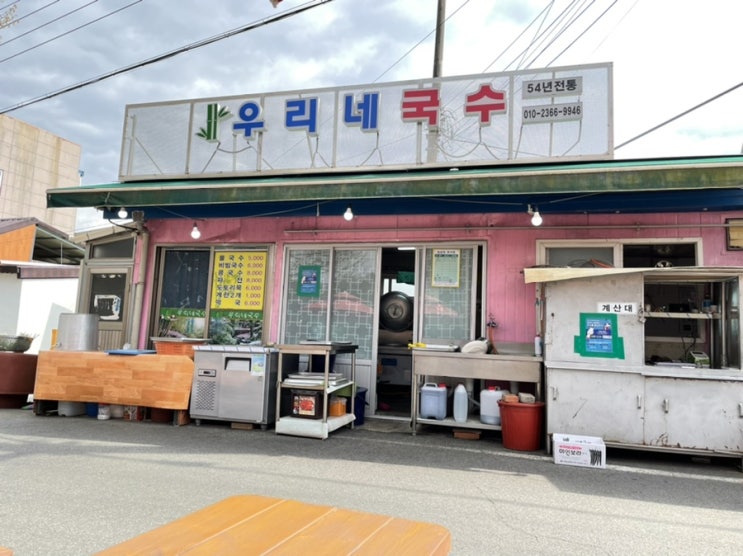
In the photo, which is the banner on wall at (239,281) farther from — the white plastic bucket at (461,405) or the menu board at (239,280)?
the white plastic bucket at (461,405)

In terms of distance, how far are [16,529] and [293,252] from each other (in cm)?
576

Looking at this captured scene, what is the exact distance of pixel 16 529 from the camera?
11.2ft

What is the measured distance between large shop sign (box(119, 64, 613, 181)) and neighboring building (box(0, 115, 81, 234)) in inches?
1234

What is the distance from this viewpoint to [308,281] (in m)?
8.48

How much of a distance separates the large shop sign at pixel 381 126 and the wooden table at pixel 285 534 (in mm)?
6197

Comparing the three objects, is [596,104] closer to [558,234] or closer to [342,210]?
[558,234]

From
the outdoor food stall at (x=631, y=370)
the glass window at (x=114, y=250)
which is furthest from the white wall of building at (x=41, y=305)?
the outdoor food stall at (x=631, y=370)

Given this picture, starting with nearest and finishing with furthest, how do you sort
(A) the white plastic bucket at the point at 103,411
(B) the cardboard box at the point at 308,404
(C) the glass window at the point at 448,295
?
(B) the cardboard box at the point at 308,404 < (A) the white plastic bucket at the point at 103,411 < (C) the glass window at the point at 448,295

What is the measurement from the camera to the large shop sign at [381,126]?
7.09 metres

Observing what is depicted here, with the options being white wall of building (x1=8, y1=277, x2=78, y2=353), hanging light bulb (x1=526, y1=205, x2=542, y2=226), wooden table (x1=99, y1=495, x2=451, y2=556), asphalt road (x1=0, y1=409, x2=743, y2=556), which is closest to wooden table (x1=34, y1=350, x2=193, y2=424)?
asphalt road (x1=0, y1=409, x2=743, y2=556)

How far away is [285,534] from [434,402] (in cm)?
537

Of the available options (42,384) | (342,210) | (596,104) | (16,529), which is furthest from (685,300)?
(42,384)

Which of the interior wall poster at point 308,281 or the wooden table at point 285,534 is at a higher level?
the interior wall poster at point 308,281

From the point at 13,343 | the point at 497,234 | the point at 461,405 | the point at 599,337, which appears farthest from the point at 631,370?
the point at 13,343
